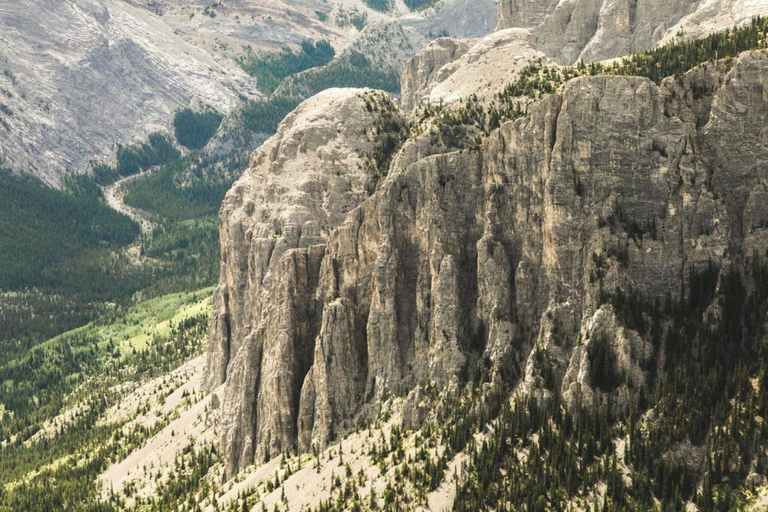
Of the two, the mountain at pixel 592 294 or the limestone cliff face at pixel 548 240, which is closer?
the mountain at pixel 592 294

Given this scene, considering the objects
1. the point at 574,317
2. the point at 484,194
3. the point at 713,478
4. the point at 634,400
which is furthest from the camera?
the point at 484,194

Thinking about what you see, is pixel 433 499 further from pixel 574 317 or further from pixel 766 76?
pixel 766 76

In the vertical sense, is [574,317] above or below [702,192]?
below

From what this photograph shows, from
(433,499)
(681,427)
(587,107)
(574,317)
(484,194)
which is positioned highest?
(587,107)

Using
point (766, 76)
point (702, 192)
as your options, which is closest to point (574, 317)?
point (702, 192)

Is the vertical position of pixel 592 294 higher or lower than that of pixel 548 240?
lower

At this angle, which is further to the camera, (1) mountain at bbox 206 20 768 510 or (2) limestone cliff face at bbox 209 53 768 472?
(2) limestone cliff face at bbox 209 53 768 472

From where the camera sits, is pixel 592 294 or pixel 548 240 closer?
pixel 592 294

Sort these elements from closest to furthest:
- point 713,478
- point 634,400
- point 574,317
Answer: point 713,478, point 634,400, point 574,317
